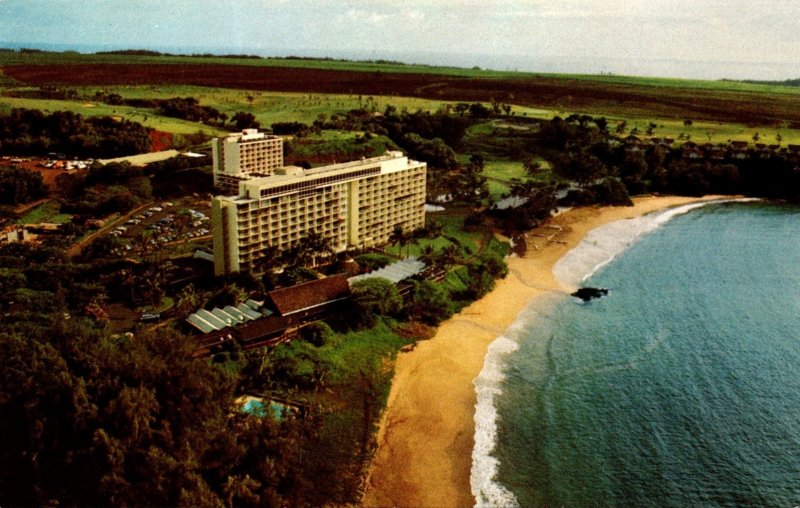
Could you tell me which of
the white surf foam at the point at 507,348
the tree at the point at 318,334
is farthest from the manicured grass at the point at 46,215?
the white surf foam at the point at 507,348

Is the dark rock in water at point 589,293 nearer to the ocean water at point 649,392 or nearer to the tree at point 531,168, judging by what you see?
the ocean water at point 649,392

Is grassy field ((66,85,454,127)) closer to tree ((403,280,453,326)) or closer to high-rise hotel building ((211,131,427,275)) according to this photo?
high-rise hotel building ((211,131,427,275))

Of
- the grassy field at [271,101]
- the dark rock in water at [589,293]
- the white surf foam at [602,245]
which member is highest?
the grassy field at [271,101]

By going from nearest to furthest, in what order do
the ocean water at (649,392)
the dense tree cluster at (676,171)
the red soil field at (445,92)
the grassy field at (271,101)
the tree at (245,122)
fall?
the ocean water at (649,392), the dense tree cluster at (676,171), the tree at (245,122), the grassy field at (271,101), the red soil field at (445,92)

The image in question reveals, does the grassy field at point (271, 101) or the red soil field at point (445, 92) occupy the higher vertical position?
the red soil field at point (445, 92)

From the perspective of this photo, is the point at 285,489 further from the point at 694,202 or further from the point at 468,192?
the point at 694,202

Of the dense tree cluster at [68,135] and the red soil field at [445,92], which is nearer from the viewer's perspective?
the dense tree cluster at [68,135]
